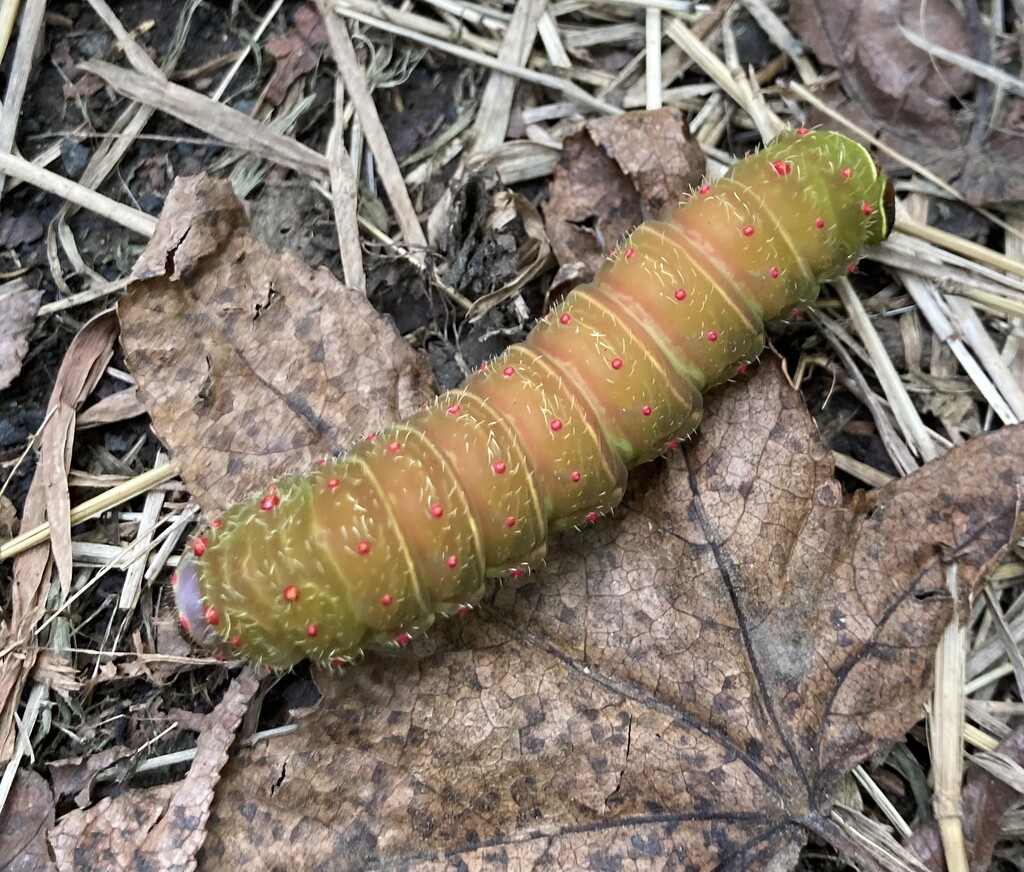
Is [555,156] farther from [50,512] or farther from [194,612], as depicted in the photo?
[50,512]

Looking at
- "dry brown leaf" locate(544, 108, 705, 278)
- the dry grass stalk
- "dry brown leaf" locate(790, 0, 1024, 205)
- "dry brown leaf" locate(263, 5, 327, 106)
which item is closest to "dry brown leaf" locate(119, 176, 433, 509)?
the dry grass stalk

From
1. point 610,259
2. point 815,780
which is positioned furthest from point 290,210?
point 815,780

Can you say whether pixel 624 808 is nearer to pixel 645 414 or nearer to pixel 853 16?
pixel 645 414

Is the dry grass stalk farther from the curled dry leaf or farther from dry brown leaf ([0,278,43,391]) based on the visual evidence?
the curled dry leaf

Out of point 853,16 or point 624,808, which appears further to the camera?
point 853,16

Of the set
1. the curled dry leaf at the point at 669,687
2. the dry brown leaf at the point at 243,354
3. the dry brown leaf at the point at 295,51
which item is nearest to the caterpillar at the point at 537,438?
the curled dry leaf at the point at 669,687
